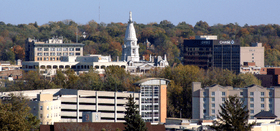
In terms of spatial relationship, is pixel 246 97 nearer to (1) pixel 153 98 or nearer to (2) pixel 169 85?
(1) pixel 153 98

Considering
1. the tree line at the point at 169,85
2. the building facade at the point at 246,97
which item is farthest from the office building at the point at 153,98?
the tree line at the point at 169,85

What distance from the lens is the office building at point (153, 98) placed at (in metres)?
117

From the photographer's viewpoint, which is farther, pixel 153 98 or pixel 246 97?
pixel 246 97

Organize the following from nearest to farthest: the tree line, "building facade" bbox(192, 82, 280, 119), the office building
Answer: the office building, "building facade" bbox(192, 82, 280, 119), the tree line

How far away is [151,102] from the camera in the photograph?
118 metres

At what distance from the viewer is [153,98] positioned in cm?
11794

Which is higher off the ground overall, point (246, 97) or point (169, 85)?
point (169, 85)

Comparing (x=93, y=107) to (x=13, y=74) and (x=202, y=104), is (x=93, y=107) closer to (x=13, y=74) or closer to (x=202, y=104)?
(x=202, y=104)

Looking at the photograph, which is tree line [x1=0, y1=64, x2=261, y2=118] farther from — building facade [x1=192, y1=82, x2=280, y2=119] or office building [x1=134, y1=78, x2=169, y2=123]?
office building [x1=134, y1=78, x2=169, y2=123]

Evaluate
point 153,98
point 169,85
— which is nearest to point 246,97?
point 153,98

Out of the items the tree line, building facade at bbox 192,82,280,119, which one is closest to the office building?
building facade at bbox 192,82,280,119

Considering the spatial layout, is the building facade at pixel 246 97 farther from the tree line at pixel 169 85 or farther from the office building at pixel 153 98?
the office building at pixel 153 98

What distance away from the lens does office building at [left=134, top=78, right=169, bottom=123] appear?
117 metres

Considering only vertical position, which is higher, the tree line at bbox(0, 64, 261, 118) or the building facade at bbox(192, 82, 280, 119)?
the tree line at bbox(0, 64, 261, 118)
